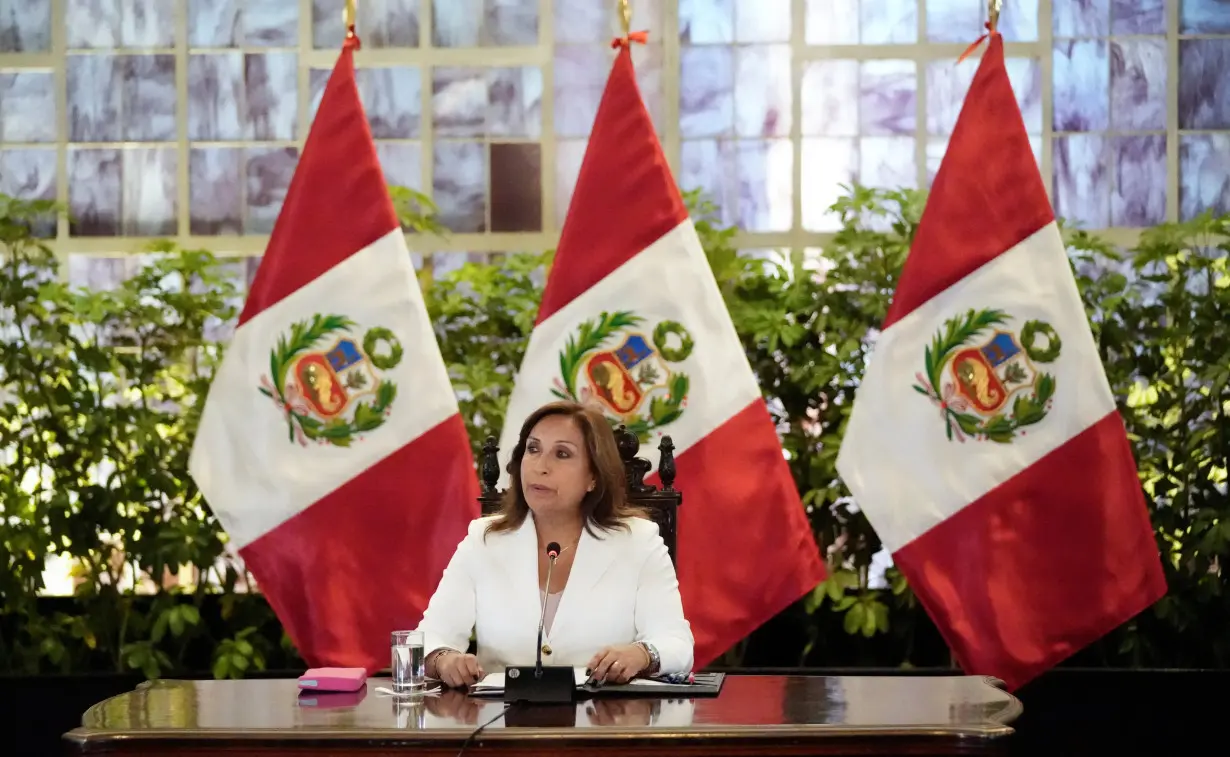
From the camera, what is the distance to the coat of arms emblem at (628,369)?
11.4 feet

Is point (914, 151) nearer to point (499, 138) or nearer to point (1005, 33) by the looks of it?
point (1005, 33)

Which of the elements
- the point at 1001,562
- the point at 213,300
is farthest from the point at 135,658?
the point at 1001,562

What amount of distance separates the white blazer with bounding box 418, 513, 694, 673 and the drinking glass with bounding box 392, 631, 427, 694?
0.11 meters

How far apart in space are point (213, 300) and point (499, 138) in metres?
1.11

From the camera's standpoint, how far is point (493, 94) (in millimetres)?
4723

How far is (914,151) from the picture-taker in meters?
4.65

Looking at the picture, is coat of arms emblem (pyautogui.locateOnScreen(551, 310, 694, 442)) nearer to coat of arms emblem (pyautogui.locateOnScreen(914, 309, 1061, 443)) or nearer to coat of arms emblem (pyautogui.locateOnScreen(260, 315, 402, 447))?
coat of arms emblem (pyautogui.locateOnScreen(260, 315, 402, 447))

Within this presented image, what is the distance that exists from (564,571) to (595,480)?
17cm

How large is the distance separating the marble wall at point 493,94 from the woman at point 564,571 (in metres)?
2.20

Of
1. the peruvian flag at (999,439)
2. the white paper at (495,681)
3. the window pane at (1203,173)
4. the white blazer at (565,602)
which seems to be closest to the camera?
the white paper at (495,681)

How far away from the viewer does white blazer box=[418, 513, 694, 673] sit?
2.49m

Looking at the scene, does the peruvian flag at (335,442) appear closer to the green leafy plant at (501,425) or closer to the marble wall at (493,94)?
the green leafy plant at (501,425)

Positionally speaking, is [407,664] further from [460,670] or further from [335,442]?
[335,442]

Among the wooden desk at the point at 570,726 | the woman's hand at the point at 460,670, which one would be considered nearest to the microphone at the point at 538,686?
the wooden desk at the point at 570,726
